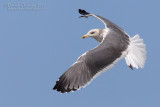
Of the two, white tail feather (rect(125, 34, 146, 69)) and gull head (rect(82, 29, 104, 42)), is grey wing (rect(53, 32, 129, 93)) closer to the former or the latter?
white tail feather (rect(125, 34, 146, 69))

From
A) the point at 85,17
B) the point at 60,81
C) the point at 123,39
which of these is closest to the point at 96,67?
the point at 60,81

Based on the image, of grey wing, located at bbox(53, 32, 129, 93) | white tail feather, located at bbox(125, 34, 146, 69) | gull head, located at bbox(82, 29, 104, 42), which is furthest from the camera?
gull head, located at bbox(82, 29, 104, 42)

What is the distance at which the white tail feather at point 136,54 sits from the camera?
301 inches

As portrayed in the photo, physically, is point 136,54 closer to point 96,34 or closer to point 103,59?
point 103,59

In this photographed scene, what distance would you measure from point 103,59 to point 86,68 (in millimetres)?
329

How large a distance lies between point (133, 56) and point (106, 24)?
1.04m

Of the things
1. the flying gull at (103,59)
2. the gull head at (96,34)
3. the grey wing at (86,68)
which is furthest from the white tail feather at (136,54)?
the gull head at (96,34)

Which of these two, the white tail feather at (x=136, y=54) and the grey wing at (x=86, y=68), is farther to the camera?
the white tail feather at (x=136, y=54)

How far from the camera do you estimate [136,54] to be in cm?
777

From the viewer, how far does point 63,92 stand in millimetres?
6766

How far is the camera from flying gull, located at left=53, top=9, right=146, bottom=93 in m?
6.79

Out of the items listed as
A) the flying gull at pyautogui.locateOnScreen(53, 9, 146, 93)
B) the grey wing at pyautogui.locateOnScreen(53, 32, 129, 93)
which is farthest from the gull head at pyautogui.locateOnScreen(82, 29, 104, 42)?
the grey wing at pyautogui.locateOnScreen(53, 32, 129, 93)

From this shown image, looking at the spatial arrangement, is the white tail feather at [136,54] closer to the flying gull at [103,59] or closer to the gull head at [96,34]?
the flying gull at [103,59]

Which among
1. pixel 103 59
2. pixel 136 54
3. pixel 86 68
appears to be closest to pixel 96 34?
pixel 136 54
